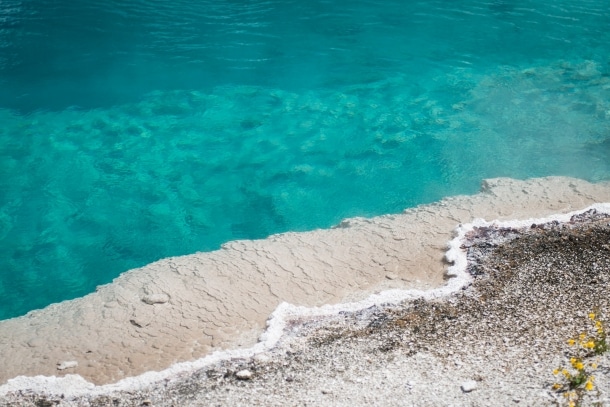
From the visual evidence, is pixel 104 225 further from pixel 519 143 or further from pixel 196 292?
pixel 519 143

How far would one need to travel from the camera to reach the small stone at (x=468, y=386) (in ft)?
14.0

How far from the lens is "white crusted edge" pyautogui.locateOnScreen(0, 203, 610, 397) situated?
16.1 ft

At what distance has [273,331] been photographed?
5320mm

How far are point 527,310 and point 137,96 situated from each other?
315 inches

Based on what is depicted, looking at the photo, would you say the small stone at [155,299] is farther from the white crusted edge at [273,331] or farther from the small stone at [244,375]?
the small stone at [244,375]

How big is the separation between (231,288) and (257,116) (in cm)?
457

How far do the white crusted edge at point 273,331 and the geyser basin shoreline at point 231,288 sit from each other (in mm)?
162

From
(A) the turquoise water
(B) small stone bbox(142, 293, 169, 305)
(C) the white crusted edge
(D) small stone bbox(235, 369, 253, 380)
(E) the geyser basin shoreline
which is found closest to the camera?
(D) small stone bbox(235, 369, 253, 380)

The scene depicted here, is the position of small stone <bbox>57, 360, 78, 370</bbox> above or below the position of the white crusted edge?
below

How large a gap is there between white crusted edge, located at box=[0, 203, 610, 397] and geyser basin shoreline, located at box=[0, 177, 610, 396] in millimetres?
162

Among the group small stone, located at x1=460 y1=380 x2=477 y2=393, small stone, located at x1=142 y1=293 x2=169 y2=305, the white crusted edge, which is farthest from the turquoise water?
small stone, located at x1=460 y1=380 x2=477 y2=393

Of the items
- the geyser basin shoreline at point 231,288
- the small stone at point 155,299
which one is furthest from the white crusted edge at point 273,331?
the small stone at point 155,299

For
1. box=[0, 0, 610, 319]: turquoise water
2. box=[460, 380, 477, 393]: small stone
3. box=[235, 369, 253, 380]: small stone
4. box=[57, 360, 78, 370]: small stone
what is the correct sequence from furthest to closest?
box=[0, 0, 610, 319]: turquoise water
box=[57, 360, 78, 370]: small stone
box=[235, 369, 253, 380]: small stone
box=[460, 380, 477, 393]: small stone

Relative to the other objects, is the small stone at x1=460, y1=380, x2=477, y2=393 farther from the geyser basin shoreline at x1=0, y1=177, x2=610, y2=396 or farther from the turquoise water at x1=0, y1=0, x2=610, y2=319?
the turquoise water at x1=0, y1=0, x2=610, y2=319
